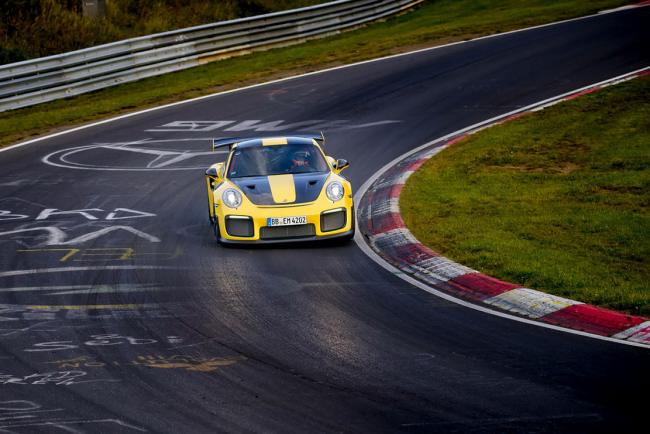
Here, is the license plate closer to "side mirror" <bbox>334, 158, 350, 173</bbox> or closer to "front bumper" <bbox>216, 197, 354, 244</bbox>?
"front bumper" <bbox>216, 197, 354, 244</bbox>

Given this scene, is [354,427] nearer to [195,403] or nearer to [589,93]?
[195,403]

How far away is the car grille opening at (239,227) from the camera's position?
1334 cm

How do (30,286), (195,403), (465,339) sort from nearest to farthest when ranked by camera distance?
(195,403), (465,339), (30,286)

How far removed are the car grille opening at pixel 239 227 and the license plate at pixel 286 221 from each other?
249 millimetres

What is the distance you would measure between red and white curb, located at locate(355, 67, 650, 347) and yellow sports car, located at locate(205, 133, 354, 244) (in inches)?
25.3

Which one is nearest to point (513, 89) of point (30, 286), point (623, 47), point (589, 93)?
point (589, 93)

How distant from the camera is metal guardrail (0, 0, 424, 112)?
25.4 metres

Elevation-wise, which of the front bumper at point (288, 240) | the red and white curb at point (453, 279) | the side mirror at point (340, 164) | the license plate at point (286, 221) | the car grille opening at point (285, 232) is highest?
the side mirror at point (340, 164)

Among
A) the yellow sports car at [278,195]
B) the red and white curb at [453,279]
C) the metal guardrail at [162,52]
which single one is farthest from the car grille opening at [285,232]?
the metal guardrail at [162,52]

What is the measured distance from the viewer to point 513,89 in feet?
79.9

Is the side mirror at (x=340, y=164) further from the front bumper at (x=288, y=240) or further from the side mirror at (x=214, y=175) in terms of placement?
the side mirror at (x=214, y=175)

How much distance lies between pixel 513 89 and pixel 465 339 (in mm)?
16352

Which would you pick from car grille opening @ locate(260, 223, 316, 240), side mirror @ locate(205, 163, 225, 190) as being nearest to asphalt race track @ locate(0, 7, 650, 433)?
Answer: car grille opening @ locate(260, 223, 316, 240)

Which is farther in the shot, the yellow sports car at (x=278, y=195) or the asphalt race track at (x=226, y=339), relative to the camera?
the yellow sports car at (x=278, y=195)
